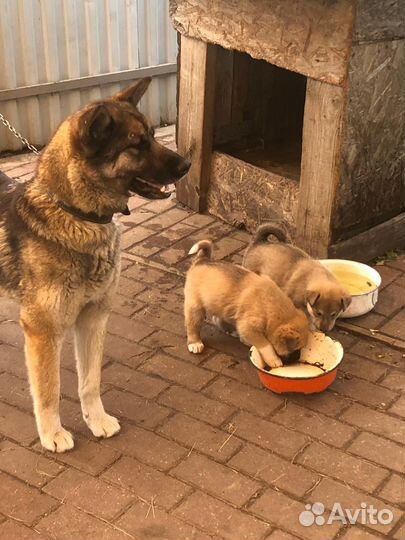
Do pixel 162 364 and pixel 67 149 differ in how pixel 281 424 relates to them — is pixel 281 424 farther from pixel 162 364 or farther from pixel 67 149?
pixel 67 149

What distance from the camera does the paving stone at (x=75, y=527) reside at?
3322 millimetres

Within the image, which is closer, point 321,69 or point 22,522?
point 22,522

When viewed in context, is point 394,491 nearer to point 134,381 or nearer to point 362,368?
point 362,368

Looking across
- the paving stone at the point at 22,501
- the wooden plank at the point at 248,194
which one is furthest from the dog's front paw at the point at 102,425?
the wooden plank at the point at 248,194

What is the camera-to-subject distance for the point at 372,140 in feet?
17.5

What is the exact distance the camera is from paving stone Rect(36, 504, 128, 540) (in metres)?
3.32

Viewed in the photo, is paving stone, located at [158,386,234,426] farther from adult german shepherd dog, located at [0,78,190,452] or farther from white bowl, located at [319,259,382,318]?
white bowl, located at [319,259,382,318]

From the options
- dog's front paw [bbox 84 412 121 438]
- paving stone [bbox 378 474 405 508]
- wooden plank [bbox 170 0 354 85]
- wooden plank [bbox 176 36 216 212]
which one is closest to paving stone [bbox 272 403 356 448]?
paving stone [bbox 378 474 405 508]

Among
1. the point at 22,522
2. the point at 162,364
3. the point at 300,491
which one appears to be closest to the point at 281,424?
the point at 300,491

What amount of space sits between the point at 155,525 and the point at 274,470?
0.66 metres

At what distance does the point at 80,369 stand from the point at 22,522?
82cm

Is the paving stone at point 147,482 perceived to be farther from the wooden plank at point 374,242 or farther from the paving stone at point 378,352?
the wooden plank at point 374,242

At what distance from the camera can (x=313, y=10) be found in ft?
16.3
